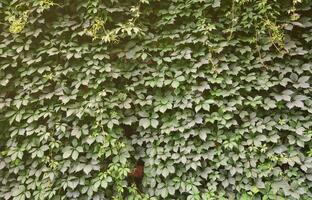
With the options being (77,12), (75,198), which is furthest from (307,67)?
(75,198)

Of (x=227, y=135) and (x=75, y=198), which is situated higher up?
(x=227, y=135)

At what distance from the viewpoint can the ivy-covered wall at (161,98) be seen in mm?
2320

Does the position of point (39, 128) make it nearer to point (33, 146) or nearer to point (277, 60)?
point (33, 146)

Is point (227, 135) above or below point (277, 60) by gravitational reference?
below

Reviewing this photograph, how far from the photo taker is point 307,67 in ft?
7.58

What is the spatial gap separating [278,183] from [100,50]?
1.67 meters

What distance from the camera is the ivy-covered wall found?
2320 mm

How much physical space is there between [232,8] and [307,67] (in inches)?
28.0

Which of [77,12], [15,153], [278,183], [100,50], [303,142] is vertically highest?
[77,12]

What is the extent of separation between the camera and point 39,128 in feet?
7.76

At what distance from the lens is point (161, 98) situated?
239 centimetres

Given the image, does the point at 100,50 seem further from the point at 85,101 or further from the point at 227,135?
the point at 227,135

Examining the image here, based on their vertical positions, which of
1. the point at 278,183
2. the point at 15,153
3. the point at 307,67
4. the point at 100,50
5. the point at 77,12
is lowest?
the point at 278,183

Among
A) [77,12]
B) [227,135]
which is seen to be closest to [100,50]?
[77,12]
